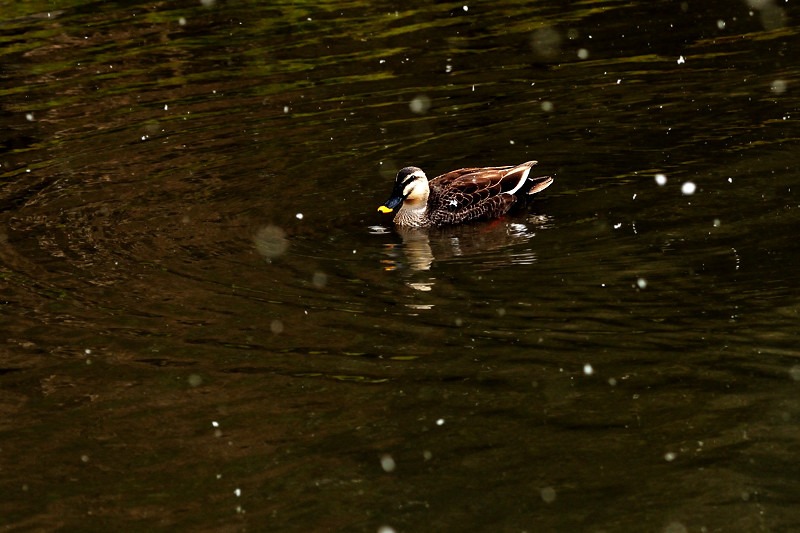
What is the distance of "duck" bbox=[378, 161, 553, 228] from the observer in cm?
1258

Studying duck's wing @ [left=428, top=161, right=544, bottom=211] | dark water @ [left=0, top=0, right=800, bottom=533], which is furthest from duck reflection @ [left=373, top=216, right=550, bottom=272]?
duck's wing @ [left=428, top=161, right=544, bottom=211]

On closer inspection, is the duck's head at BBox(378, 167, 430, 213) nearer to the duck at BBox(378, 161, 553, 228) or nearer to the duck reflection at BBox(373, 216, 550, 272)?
the duck at BBox(378, 161, 553, 228)

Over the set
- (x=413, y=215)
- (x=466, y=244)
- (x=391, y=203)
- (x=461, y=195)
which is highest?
(x=391, y=203)

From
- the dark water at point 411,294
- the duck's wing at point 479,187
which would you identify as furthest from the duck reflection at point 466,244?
the duck's wing at point 479,187

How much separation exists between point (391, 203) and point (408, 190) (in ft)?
0.73

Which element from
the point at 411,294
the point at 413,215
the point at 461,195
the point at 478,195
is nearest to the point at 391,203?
the point at 413,215

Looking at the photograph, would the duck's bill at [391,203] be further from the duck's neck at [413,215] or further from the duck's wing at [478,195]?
the duck's wing at [478,195]

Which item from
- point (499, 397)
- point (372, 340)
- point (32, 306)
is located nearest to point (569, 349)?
point (499, 397)

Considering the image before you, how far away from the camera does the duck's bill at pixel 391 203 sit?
488 inches

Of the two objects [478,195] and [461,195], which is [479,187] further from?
[461,195]

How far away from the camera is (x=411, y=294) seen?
10.4 metres

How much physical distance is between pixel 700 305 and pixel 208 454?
398 cm

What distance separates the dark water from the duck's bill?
289 millimetres

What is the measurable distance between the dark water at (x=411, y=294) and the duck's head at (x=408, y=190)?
36 centimetres
